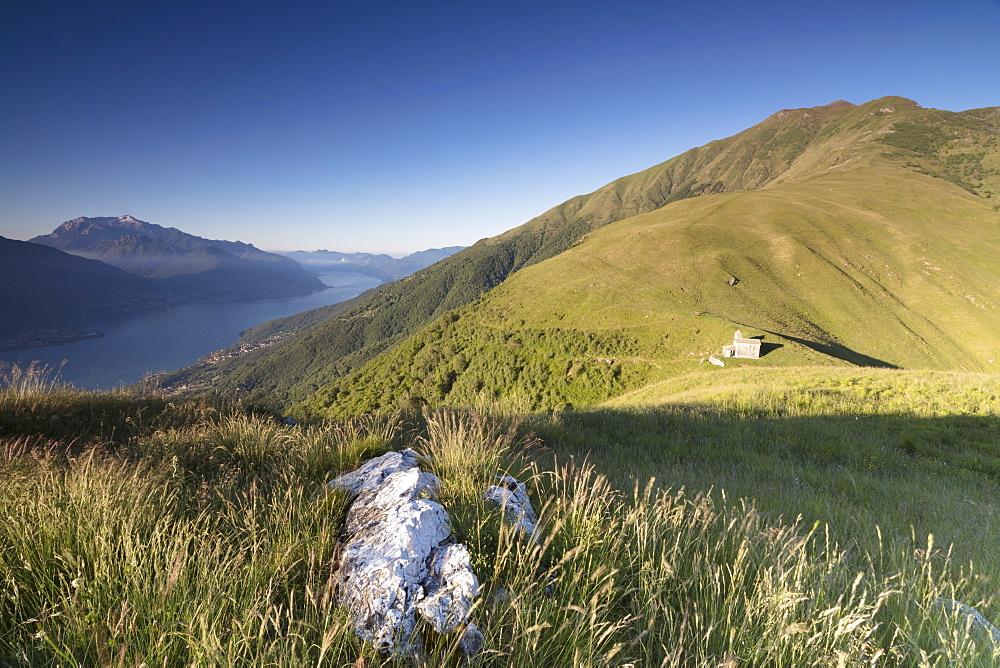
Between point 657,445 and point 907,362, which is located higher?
point 657,445

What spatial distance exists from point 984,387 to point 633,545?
1565 centimetres

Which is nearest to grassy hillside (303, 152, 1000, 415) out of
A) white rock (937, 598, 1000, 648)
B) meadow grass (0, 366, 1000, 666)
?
meadow grass (0, 366, 1000, 666)

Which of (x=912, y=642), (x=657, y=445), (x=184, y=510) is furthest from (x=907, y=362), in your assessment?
(x=184, y=510)

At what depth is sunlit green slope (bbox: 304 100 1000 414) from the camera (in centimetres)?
3803

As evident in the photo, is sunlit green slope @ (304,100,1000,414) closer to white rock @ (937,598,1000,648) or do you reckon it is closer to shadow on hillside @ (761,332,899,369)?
shadow on hillside @ (761,332,899,369)

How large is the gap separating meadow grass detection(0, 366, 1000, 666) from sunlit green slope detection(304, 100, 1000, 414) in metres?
24.6

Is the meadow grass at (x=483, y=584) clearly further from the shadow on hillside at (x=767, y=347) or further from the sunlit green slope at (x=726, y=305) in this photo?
the shadow on hillside at (x=767, y=347)

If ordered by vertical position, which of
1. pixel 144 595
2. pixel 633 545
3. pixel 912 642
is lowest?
pixel 912 642

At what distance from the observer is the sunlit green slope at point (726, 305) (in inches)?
1497

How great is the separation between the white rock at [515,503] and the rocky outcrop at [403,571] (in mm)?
448

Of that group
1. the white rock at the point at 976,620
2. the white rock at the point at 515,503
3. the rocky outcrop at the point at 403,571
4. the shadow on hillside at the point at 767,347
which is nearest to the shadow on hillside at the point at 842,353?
the shadow on hillside at the point at 767,347

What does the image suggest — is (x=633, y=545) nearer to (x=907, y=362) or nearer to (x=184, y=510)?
(x=184, y=510)

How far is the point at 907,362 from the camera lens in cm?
3859

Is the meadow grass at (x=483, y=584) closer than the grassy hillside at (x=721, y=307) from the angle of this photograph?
Yes
